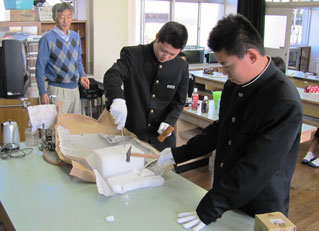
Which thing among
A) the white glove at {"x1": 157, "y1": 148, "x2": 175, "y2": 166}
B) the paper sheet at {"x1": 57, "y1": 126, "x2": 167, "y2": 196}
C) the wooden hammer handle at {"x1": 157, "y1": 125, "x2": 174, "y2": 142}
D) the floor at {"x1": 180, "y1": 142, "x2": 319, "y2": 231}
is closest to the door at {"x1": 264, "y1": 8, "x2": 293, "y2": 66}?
the floor at {"x1": 180, "y1": 142, "x2": 319, "y2": 231}

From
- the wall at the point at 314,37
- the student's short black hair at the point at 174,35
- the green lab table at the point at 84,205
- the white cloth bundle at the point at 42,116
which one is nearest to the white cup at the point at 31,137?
the white cloth bundle at the point at 42,116

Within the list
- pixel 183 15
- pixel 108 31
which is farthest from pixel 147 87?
pixel 183 15

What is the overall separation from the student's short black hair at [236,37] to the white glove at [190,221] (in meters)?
0.59

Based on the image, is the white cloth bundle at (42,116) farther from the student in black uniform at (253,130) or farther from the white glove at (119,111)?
the student in black uniform at (253,130)

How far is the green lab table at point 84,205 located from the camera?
49.1 inches

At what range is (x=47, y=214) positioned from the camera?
1298 mm

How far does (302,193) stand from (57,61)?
→ 2538 millimetres

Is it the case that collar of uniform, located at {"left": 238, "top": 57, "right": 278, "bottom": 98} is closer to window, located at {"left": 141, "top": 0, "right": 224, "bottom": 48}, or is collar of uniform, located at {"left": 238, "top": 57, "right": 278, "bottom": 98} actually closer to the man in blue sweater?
the man in blue sweater

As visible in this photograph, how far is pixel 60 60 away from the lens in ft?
10.3

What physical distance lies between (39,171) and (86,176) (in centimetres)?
30

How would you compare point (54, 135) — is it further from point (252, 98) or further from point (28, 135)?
point (252, 98)

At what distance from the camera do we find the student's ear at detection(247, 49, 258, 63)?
1157mm

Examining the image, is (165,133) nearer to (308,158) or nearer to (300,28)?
(308,158)

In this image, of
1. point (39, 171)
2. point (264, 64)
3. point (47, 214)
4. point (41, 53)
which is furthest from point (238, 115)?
point (41, 53)
